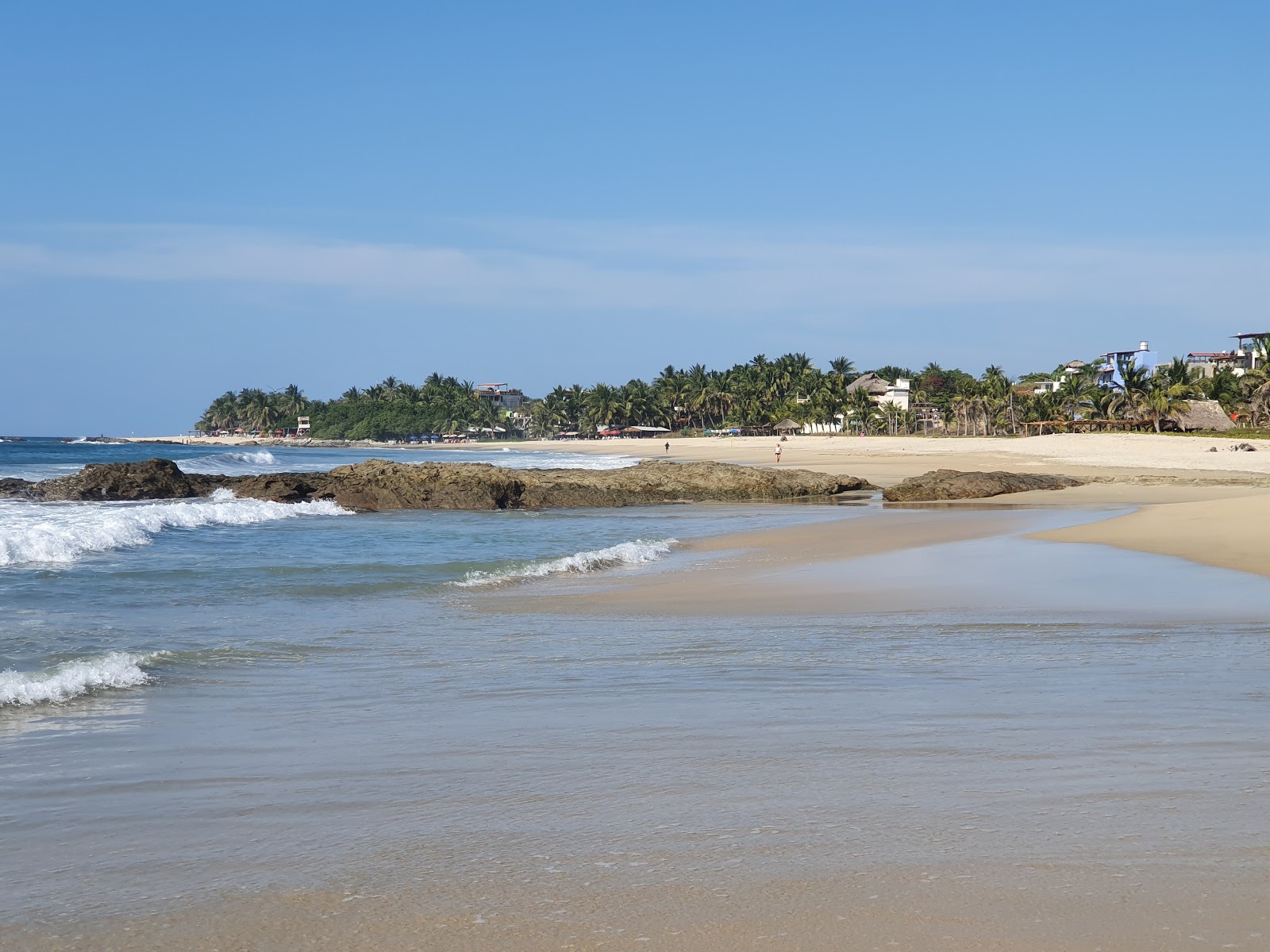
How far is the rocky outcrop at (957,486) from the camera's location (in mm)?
29469

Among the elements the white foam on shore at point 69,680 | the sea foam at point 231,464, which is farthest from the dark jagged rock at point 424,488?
the sea foam at point 231,464

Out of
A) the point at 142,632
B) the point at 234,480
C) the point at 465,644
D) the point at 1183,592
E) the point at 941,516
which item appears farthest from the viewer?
the point at 234,480

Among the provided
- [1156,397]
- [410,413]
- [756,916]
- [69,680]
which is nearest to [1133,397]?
[1156,397]

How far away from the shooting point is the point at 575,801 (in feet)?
15.1

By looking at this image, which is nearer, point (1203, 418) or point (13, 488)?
point (13, 488)

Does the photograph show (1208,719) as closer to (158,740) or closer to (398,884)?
(398,884)

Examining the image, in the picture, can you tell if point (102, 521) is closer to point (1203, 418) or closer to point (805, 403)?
point (1203, 418)

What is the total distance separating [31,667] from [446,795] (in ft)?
16.3

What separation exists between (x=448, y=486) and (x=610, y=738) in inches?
982

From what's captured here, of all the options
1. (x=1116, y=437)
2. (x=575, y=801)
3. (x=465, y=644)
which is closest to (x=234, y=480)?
(x=465, y=644)

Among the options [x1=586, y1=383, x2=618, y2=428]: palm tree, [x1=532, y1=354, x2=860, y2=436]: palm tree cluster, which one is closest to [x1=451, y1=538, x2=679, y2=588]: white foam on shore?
[x1=532, y1=354, x2=860, y2=436]: palm tree cluster

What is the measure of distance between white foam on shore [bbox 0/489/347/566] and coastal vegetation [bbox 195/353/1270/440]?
67374mm

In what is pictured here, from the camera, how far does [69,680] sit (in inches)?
284

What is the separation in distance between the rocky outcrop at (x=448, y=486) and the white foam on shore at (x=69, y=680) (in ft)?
68.9
